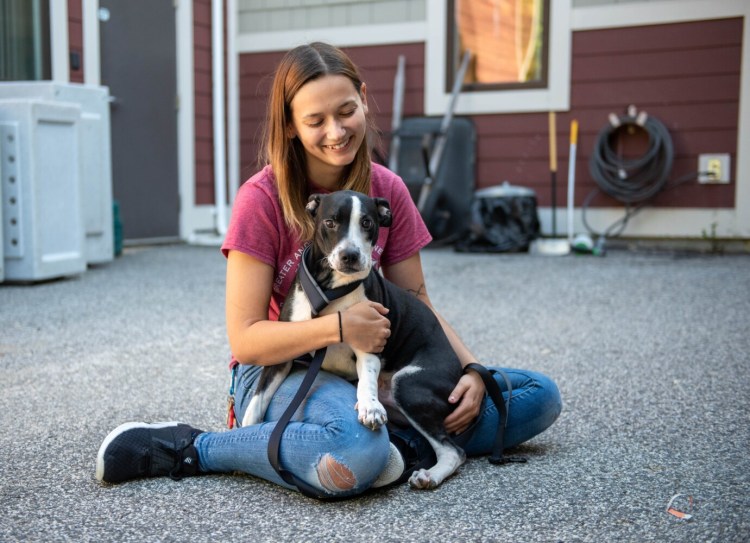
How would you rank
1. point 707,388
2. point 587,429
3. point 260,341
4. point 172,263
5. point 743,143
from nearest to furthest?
point 260,341, point 587,429, point 707,388, point 172,263, point 743,143

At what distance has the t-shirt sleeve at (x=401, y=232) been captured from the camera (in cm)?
240

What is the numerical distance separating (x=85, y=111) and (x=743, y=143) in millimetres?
5892

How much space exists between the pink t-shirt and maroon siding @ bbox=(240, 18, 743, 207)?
5343mm

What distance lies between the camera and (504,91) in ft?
27.1

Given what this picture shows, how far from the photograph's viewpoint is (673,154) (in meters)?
7.57

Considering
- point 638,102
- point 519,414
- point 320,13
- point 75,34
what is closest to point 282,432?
point 519,414

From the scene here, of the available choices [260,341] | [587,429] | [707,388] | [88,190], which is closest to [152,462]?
[260,341]

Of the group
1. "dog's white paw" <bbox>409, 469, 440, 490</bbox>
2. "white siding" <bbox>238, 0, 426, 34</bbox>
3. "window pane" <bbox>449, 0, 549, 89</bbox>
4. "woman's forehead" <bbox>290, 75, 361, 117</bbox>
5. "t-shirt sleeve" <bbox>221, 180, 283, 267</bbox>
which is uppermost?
"white siding" <bbox>238, 0, 426, 34</bbox>

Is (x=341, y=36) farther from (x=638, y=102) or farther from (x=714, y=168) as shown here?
(x=714, y=168)

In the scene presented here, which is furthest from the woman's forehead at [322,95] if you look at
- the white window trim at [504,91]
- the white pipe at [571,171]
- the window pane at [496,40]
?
the window pane at [496,40]

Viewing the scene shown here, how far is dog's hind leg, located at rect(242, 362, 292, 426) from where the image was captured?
2.12m

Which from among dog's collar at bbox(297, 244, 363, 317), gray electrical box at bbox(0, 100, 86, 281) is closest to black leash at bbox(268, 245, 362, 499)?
dog's collar at bbox(297, 244, 363, 317)

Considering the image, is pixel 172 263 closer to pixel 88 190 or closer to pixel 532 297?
pixel 88 190

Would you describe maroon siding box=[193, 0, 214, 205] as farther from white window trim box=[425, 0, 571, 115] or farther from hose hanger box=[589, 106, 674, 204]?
hose hanger box=[589, 106, 674, 204]
